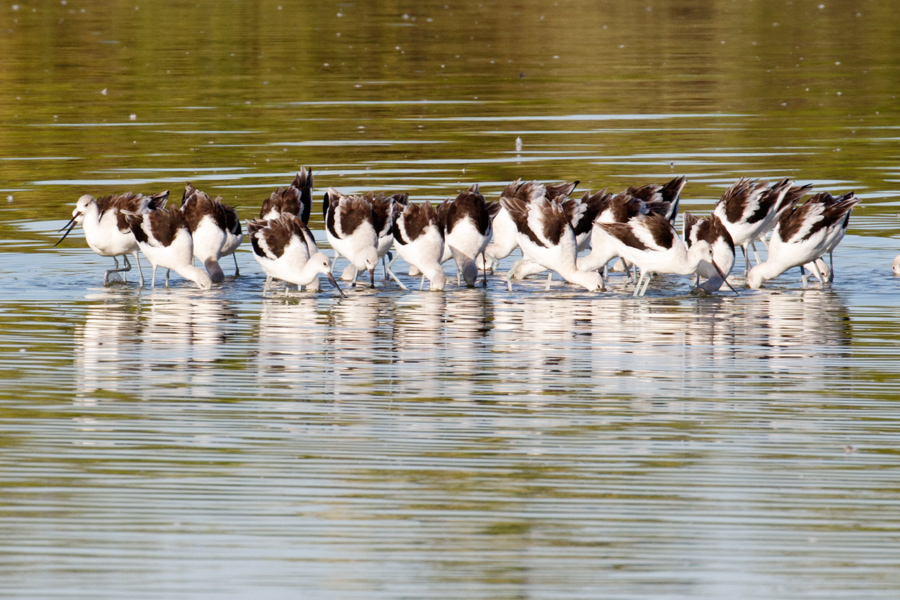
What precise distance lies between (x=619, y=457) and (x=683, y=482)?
56 cm

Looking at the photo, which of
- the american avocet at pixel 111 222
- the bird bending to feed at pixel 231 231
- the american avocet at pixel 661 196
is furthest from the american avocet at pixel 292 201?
the american avocet at pixel 661 196

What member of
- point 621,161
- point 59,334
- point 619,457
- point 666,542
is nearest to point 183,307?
point 59,334

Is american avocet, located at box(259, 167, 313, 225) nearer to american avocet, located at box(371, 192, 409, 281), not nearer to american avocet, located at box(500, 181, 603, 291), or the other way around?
american avocet, located at box(371, 192, 409, 281)

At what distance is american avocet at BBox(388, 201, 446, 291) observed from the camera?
1390cm

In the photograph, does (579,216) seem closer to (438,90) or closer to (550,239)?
(550,239)

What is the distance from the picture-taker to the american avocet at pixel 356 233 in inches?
555

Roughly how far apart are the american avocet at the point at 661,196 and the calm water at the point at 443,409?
0.81 m

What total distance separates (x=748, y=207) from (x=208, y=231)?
5.28 m

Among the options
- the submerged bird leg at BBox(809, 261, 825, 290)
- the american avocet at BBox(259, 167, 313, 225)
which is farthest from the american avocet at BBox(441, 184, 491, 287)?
the submerged bird leg at BBox(809, 261, 825, 290)

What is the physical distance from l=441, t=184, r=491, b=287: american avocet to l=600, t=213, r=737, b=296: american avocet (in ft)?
4.38

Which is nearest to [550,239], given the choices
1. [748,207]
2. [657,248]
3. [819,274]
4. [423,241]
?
[657,248]

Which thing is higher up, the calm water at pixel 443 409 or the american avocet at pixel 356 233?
the american avocet at pixel 356 233

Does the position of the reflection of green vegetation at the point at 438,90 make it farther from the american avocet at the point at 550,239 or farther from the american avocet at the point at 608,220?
the american avocet at the point at 550,239

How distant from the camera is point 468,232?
14102 millimetres
